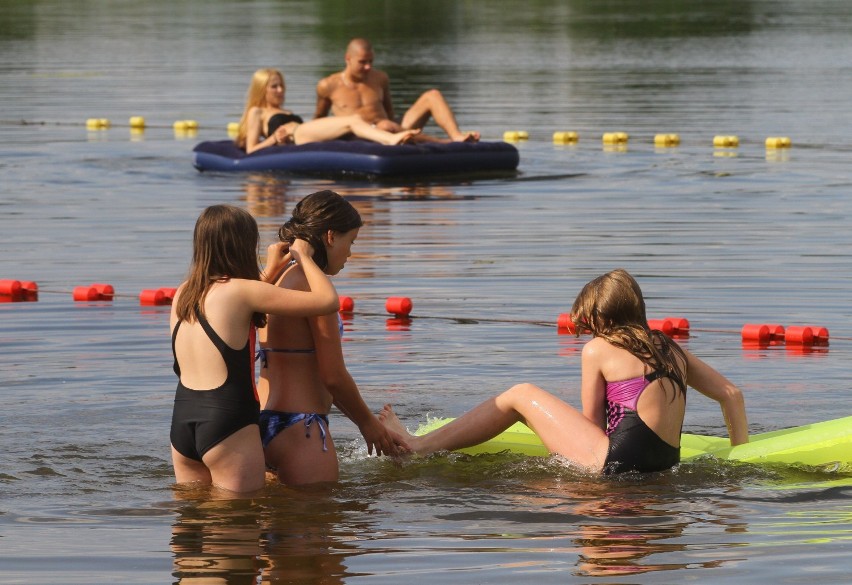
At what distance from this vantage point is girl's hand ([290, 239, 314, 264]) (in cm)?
679

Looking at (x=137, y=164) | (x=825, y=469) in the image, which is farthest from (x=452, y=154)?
(x=825, y=469)

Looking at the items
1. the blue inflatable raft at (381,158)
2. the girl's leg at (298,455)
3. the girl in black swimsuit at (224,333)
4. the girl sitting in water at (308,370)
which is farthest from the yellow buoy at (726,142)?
the girl in black swimsuit at (224,333)

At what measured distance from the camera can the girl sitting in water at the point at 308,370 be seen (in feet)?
22.3

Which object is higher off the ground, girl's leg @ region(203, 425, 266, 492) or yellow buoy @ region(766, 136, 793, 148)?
yellow buoy @ region(766, 136, 793, 148)

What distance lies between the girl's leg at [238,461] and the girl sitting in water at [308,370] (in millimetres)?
240

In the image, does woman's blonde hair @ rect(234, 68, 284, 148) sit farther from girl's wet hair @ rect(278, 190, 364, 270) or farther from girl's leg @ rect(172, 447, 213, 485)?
girl's leg @ rect(172, 447, 213, 485)

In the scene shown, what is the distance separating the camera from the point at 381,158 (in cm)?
1853

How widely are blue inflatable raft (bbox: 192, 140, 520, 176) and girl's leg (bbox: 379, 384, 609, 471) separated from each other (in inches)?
441

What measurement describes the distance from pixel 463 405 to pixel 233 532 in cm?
253

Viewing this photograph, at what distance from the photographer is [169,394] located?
9094 millimetres

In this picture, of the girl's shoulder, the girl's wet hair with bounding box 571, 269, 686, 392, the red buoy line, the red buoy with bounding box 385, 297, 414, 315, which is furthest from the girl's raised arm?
the red buoy with bounding box 385, 297, 414, 315

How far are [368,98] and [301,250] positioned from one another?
12.3 m

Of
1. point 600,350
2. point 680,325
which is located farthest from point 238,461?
point 680,325

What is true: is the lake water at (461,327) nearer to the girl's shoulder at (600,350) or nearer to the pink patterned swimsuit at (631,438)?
the pink patterned swimsuit at (631,438)
